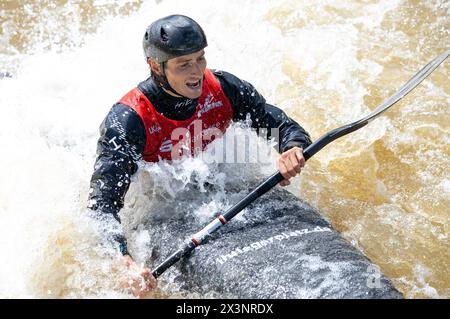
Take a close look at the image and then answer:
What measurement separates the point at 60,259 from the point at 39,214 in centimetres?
53

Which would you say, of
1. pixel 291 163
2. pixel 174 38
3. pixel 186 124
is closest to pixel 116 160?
pixel 186 124

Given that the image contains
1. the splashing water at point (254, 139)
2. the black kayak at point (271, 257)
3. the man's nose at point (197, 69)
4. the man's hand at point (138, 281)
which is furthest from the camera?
the splashing water at point (254, 139)

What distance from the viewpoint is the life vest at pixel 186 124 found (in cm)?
357

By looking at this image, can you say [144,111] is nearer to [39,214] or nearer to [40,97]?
[39,214]

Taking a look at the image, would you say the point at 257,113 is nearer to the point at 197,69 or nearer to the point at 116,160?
the point at 197,69

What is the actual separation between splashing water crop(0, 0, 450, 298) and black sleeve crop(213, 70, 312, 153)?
339mm

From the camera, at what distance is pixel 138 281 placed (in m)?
3.15

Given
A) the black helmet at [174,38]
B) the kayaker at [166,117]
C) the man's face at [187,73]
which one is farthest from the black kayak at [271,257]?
the black helmet at [174,38]

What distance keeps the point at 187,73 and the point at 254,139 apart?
1.15m

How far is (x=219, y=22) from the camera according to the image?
673 centimetres

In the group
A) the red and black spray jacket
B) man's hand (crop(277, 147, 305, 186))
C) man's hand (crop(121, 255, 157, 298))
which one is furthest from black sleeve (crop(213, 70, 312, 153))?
man's hand (crop(121, 255, 157, 298))

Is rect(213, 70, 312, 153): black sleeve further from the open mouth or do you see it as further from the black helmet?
the black helmet

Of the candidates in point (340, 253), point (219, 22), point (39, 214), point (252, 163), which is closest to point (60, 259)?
point (39, 214)

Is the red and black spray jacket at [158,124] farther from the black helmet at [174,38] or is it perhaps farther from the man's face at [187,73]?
the black helmet at [174,38]
